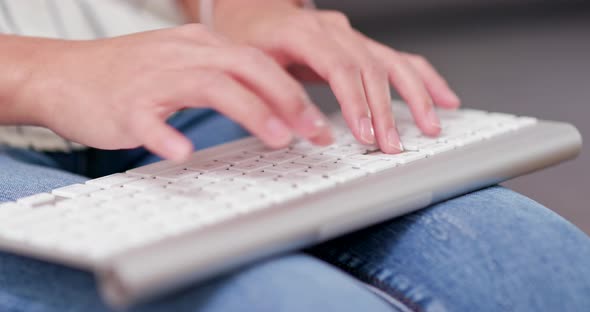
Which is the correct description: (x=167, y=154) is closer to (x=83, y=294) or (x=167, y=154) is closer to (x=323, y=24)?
(x=83, y=294)

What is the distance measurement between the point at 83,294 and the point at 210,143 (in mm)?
372

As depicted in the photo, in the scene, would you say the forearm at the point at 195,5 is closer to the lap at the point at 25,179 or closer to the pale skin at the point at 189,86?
the pale skin at the point at 189,86

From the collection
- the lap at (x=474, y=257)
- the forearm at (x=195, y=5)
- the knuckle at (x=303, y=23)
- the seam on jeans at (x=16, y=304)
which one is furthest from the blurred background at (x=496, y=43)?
the seam on jeans at (x=16, y=304)

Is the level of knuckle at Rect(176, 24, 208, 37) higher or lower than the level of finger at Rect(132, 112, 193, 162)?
higher

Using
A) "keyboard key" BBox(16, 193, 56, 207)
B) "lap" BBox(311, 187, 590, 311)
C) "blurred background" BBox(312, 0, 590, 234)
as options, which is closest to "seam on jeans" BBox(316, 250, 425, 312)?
"lap" BBox(311, 187, 590, 311)

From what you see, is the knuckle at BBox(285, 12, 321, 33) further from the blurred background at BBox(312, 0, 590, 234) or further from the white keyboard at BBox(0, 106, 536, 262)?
the blurred background at BBox(312, 0, 590, 234)

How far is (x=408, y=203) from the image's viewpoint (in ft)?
Result: 1.45

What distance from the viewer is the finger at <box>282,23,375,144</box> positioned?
0.55 metres

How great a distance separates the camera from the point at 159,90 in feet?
1.49

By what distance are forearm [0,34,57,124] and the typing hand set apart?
0.23 m

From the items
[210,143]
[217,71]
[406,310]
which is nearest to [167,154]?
[217,71]

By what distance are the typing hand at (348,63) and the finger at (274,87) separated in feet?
0.32

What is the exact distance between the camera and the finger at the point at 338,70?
0.55 metres

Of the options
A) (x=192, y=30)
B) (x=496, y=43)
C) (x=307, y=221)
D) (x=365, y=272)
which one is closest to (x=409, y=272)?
(x=365, y=272)
